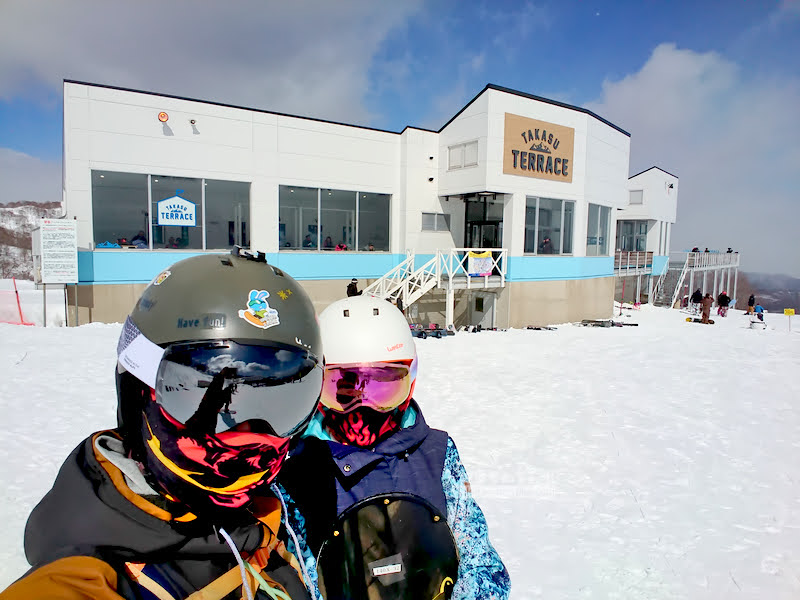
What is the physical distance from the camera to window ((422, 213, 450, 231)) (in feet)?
59.0

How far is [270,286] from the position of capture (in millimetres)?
1472

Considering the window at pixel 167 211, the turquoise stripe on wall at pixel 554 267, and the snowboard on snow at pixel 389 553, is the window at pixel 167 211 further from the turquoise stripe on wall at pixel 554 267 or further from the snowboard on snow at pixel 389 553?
the snowboard on snow at pixel 389 553

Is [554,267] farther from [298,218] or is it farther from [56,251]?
[56,251]

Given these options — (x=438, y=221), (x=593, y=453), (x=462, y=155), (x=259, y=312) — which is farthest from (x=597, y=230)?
(x=259, y=312)

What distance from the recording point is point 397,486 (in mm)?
1938

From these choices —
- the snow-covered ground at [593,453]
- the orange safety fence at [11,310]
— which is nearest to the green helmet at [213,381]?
the snow-covered ground at [593,453]

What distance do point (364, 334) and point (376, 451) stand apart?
2.16 feet

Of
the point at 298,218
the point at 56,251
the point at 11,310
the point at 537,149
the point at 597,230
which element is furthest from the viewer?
the point at 597,230

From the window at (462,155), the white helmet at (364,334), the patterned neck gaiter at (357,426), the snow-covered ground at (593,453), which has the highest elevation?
the window at (462,155)

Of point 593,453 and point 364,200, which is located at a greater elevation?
point 364,200

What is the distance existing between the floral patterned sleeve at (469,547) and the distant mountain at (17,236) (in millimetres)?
46904

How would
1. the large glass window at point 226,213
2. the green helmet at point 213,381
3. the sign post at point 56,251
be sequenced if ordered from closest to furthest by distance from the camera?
1. the green helmet at point 213,381
2. the sign post at point 56,251
3. the large glass window at point 226,213

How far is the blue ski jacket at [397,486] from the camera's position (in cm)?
183

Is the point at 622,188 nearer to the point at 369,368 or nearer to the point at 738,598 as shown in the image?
the point at 738,598
